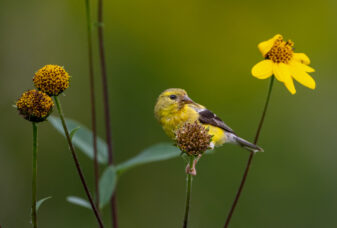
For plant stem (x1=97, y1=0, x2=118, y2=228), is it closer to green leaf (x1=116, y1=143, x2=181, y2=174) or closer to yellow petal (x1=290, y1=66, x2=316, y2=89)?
green leaf (x1=116, y1=143, x2=181, y2=174)

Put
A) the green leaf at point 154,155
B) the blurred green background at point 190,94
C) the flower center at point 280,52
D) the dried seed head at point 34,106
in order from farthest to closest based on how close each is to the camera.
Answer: the blurred green background at point 190,94
the green leaf at point 154,155
the flower center at point 280,52
the dried seed head at point 34,106

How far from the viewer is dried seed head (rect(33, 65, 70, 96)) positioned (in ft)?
8.41

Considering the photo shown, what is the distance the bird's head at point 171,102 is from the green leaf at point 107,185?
658 mm

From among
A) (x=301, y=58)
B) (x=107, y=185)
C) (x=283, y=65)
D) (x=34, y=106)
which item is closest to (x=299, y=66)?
(x=301, y=58)

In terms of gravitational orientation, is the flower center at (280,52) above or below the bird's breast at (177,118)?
above

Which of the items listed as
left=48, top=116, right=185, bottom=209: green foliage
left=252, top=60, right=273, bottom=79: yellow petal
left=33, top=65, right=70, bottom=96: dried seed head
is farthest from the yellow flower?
left=48, top=116, right=185, bottom=209: green foliage

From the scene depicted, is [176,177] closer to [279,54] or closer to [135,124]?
[135,124]

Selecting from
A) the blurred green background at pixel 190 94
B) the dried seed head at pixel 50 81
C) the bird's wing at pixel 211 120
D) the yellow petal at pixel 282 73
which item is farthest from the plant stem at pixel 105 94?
Answer: the blurred green background at pixel 190 94

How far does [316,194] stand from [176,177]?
211 centimetres

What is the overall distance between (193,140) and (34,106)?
0.91m

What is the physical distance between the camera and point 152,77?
7215 mm

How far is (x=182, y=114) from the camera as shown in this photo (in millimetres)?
3719

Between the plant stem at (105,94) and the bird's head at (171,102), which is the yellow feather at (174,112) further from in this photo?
the plant stem at (105,94)

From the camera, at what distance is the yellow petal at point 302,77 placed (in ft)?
9.14
